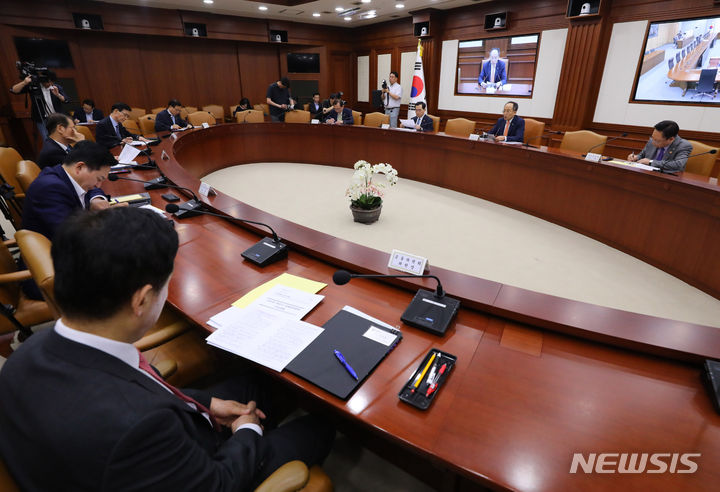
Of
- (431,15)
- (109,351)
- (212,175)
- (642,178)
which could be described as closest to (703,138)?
(642,178)

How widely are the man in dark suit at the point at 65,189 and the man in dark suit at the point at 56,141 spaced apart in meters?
1.18

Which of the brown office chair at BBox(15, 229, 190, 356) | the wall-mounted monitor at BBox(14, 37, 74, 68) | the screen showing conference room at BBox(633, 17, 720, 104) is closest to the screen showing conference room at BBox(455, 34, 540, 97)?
the screen showing conference room at BBox(633, 17, 720, 104)

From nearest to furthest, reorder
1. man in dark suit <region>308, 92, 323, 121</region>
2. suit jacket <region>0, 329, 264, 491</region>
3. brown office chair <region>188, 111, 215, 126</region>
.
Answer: suit jacket <region>0, 329, 264, 491</region>, brown office chair <region>188, 111, 215, 126</region>, man in dark suit <region>308, 92, 323, 121</region>

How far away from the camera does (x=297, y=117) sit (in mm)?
7051

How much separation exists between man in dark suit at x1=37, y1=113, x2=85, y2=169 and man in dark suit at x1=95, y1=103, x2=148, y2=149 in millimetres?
1287

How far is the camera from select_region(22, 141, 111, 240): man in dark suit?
6.31 feet

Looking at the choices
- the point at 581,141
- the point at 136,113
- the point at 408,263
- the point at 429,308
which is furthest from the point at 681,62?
the point at 136,113

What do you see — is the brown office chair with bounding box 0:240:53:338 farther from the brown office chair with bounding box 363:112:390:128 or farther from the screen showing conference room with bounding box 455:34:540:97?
the screen showing conference room with bounding box 455:34:540:97

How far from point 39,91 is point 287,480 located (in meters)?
6.62

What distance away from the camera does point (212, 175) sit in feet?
19.5

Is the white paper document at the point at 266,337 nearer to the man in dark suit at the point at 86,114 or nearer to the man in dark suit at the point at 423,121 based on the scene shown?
the man in dark suit at the point at 423,121

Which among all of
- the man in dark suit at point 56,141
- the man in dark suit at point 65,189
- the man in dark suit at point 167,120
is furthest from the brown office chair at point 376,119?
the man in dark suit at point 65,189

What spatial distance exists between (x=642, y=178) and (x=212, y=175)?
5553 mm

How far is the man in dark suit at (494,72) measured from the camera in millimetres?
6691
